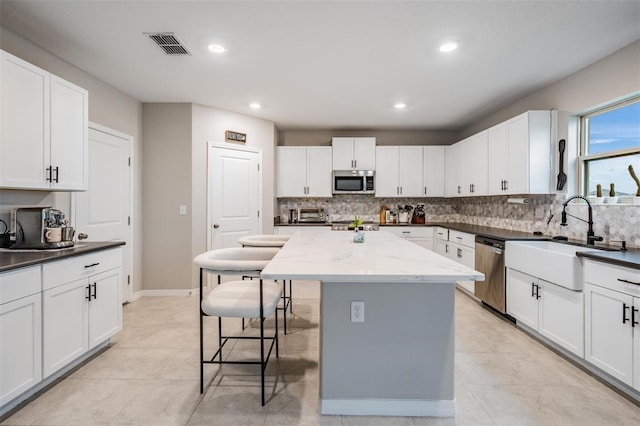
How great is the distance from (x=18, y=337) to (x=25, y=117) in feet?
4.88

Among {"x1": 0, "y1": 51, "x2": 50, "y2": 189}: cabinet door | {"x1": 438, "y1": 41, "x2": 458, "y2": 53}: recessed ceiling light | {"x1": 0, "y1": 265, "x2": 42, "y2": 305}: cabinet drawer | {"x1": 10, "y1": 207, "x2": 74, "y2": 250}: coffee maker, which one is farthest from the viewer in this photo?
{"x1": 438, "y1": 41, "x2": 458, "y2": 53}: recessed ceiling light

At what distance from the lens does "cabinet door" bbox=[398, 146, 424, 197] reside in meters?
5.36

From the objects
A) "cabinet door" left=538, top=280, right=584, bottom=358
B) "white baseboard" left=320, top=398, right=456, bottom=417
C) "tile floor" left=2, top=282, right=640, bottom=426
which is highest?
"cabinet door" left=538, top=280, right=584, bottom=358

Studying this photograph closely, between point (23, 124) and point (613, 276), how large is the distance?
4.17m

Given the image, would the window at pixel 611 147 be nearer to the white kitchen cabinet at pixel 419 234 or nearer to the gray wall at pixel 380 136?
the white kitchen cabinet at pixel 419 234

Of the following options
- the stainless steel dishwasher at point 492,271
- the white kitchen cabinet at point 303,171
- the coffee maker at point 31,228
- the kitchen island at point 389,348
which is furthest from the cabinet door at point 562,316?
the coffee maker at point 31,228

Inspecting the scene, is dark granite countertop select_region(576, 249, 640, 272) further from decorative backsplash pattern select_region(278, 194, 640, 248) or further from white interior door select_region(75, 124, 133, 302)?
white interior door select_region(75, 124, 133, 302)

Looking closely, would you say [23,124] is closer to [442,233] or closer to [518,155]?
[518,155]

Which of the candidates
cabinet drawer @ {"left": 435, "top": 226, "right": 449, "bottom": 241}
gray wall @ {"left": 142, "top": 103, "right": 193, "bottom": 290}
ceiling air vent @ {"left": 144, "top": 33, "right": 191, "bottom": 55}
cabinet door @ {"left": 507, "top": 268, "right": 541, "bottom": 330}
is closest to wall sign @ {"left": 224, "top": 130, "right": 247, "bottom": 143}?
gray wall @ {"left": 142, "top": 103, "right": 193, "bottom": 290}

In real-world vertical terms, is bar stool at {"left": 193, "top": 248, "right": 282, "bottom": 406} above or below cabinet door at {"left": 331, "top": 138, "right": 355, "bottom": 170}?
below

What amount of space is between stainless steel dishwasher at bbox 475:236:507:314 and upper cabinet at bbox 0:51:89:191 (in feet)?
13.1

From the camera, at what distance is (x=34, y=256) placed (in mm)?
1993

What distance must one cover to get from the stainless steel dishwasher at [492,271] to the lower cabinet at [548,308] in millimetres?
92

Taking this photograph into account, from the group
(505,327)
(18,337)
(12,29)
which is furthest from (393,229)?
(12,29)
